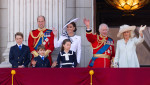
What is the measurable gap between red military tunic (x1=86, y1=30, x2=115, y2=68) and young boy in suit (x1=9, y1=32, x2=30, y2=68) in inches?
55.9

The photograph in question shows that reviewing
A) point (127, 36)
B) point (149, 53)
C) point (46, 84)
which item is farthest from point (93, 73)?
point (149, 53)

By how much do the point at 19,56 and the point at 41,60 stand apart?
591 mm

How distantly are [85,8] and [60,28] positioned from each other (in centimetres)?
108

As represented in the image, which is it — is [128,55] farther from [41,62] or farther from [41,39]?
[41,39]

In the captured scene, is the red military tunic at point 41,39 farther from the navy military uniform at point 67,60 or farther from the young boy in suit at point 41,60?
the navy military uniform at point 67,60

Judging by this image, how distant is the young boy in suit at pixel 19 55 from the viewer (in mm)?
10219

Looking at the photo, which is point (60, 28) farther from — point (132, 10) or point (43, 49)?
point (132, 10)

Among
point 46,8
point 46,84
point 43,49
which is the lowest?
point 46,84

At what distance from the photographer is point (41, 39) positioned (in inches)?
422

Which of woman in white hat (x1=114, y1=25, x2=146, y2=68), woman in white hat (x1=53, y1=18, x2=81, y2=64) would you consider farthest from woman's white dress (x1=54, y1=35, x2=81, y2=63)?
woman in white hat (x1=114, y1=25, x2=146, y2=68)

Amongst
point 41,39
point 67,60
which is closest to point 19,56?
point 41,39

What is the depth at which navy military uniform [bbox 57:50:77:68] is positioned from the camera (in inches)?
384

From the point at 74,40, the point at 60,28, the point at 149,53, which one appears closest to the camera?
the point at 74,40

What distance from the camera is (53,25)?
11461 millimetres
